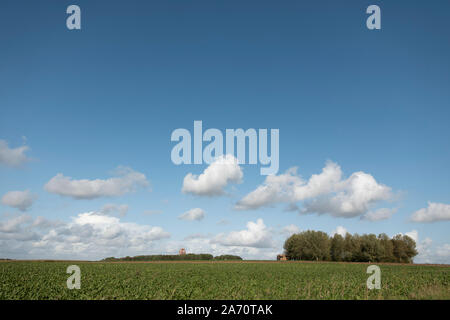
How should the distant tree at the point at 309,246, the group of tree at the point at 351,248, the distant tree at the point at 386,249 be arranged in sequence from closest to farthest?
the distant tree at the point at 386,249 → the group of tree at the point at 351,248 → the distant tree at the point at 309,246

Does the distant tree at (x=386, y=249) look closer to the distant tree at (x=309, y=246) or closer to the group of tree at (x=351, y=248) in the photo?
the group of tree at (x=351, y=248)

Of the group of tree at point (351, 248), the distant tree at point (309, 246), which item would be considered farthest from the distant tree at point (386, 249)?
the distant tree at point (309, 246)

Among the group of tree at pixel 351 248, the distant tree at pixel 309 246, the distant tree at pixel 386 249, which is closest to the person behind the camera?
the distant tree at pixel 386 249

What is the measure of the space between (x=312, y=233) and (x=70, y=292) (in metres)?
119

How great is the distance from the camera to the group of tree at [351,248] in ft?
372

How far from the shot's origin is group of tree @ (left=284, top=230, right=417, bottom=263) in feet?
372

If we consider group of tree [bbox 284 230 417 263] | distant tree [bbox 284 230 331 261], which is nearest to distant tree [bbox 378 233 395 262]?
group of tree [bbox 284 230 417 263]

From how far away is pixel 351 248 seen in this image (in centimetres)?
11956

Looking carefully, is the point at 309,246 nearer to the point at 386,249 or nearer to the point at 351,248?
the point at 351,248

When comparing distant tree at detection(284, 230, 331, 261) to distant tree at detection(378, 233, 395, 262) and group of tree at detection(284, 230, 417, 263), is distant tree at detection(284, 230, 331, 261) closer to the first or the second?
group of tree at detection(284, 230, 417, 263)

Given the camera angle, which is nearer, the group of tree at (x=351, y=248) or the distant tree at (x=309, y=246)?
the group of tree at (x=351, y=248)
